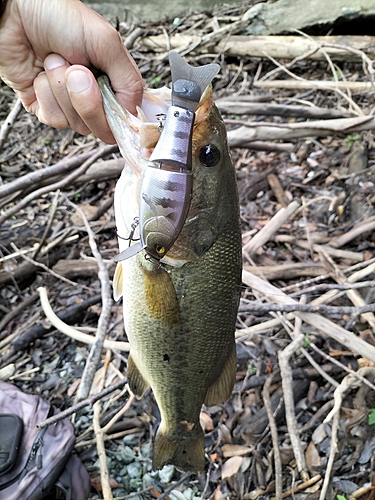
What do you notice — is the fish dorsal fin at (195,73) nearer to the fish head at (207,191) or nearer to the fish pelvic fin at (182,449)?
the fish head at (207,191)

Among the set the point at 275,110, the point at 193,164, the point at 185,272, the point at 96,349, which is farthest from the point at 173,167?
the point at 275,110

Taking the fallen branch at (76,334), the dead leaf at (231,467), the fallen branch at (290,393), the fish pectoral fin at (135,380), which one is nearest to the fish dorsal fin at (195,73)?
the fish pectoral fin at (135,380)

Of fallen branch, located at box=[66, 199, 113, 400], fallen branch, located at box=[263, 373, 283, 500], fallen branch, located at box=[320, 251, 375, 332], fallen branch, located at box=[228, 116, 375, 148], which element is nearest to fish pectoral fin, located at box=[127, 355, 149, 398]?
fallen branch, located at box=[66, 199, 113, 400]

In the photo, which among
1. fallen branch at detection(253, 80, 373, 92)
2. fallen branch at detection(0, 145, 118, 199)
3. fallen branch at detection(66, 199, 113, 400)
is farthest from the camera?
fallen branch at detection(253, 80, 373, 92)

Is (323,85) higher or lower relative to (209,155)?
higher

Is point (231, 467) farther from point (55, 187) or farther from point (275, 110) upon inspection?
point (275, 110)

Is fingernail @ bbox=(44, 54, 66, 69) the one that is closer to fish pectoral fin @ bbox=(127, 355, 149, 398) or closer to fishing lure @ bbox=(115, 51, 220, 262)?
fishing lure @ bbox=(115, 51, 220, 262)
